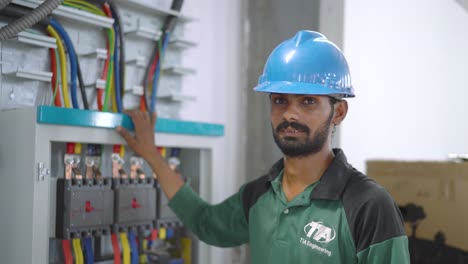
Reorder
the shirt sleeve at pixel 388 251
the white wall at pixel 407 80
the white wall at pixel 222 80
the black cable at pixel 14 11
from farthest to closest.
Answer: the white wall at pixel 407 80
the white wall at pixel 222 80
the black cable at pixel 14 11
the shirt sleeve at pixel 388 251

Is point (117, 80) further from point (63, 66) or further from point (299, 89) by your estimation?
point (299, 89)

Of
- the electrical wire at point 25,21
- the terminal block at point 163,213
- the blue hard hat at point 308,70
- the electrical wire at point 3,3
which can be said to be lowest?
the terminal block at point 163,213

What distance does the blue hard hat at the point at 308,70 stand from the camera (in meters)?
1.18

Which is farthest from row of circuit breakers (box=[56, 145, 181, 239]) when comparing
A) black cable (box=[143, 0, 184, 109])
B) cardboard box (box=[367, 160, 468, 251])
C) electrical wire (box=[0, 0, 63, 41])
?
cardboard box (box=[367, 160, 468, 251])

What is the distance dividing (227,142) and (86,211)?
2.79ft

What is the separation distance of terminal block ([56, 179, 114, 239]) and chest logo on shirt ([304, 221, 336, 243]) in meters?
0.57

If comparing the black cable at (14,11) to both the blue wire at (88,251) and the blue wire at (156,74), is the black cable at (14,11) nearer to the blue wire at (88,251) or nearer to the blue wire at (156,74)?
the blue wire at (156,74)

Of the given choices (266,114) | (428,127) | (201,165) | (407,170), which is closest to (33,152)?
(201,165)

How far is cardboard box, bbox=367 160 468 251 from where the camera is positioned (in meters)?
1.95

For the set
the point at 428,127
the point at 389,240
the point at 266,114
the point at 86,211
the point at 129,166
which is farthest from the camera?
the point at 428,127

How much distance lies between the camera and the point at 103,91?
1562 mm

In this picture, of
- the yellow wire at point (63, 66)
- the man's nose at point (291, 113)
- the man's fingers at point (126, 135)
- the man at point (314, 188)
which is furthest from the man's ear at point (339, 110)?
the yellow wire at point (63, 66)

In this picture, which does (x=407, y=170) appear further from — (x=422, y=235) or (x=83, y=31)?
(x=83, y=31)

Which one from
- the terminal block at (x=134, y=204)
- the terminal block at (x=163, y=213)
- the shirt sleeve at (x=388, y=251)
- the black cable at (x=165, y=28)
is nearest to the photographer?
the shirt sleeve at (x=388, y=251)
